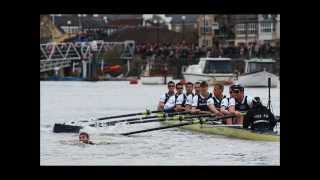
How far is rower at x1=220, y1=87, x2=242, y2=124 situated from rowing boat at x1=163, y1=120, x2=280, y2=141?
0.24ft

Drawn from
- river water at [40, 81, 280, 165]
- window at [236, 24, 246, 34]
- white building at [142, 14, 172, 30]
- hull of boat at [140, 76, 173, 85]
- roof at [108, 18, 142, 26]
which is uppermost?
white building at [142, 14, 172, 30]

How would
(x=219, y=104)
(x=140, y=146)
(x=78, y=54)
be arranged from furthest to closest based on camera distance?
(x=78, y=54) < (x=219, y=104) < (x=140, y=146)

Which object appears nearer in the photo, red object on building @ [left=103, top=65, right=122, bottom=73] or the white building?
the white building

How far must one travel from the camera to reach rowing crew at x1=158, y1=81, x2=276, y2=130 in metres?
19.1

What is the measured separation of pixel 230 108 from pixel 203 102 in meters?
0.24

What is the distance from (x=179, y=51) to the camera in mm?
19266

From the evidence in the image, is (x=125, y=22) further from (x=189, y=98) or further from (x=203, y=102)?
(x=203, y=102)

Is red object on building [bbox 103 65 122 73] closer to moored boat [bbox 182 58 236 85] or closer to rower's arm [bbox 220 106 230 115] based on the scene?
moored boat [bbox 182 58 236 85]

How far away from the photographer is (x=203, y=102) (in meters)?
19.2

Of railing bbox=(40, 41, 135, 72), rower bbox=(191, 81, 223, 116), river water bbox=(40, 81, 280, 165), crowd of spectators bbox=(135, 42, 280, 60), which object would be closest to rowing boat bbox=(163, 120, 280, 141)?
river water bbox=(40, 81, 280, 165)

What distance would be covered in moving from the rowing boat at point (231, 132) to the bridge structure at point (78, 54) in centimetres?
75

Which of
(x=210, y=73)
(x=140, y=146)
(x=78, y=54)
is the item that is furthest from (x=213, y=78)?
(x=78, y=54)
